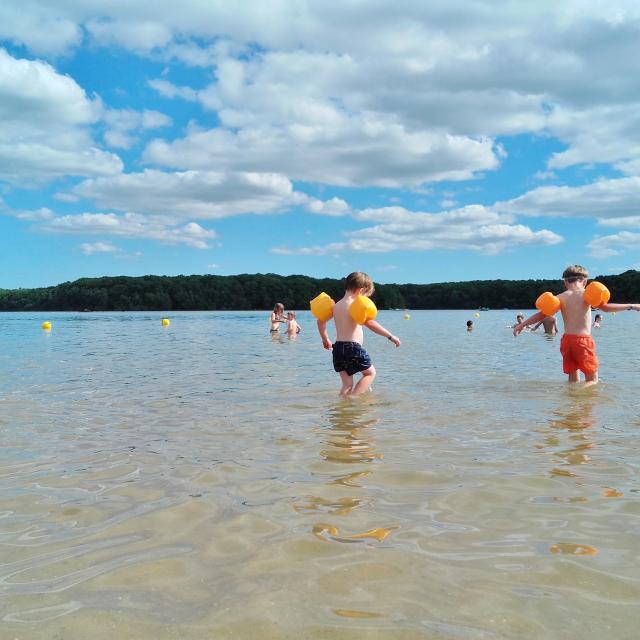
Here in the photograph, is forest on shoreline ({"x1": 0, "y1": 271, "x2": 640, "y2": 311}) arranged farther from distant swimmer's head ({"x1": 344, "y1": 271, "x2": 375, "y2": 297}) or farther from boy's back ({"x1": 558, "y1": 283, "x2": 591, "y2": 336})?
distant swimmer's head ({"x1": 344, "y1": 271, "x2": 375, "y2": 297})

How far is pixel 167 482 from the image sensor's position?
14.5 feet

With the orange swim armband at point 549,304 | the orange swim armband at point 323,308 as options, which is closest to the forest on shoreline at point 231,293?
the orange swim armband at point 549,304

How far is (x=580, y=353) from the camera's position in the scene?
30.2ft

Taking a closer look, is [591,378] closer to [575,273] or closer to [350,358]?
[575,273]

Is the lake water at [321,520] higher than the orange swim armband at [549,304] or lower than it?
lower

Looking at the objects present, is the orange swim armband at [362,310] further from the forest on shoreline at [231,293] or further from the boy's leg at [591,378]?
the forest on shoreline at [231,293]

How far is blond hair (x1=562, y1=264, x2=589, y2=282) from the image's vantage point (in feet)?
30.8

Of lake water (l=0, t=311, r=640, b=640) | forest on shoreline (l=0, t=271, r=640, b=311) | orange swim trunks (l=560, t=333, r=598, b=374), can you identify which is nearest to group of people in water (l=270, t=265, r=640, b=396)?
orange swim trunks (l=560, t=333, r=598, b=374)

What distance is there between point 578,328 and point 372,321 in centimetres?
337

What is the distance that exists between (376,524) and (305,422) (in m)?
3.35

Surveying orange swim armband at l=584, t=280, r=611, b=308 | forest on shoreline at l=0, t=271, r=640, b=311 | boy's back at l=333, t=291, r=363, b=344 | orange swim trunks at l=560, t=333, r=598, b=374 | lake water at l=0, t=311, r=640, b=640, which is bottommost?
lake water at l=0, t=311, r=640, b=640

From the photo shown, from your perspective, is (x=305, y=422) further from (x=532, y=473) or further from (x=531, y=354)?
(x=531, y=354)

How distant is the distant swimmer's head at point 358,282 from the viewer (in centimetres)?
834

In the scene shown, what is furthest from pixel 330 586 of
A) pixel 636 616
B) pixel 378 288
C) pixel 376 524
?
pixel 378 288
